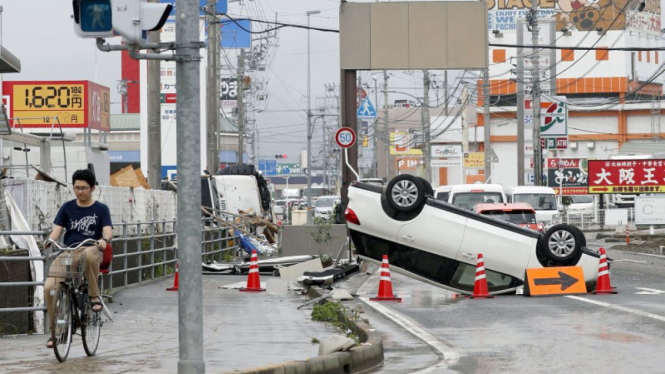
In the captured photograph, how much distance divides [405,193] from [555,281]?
2909 millimetres

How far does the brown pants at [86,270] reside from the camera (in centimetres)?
1030

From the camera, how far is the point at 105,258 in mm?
10977

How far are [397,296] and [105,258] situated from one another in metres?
9.96

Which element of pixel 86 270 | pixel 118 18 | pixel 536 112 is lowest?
pixel 86 270

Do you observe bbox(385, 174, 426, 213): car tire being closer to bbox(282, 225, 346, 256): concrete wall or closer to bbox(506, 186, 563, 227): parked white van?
bbox(282, 225, 346, 256): concrete wall

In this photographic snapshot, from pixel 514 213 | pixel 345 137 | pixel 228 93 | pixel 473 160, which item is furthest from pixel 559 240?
pixel 228 93

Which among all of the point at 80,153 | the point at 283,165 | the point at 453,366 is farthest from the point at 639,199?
the point at 283,165

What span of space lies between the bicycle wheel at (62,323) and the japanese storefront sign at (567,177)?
55399 millimetres

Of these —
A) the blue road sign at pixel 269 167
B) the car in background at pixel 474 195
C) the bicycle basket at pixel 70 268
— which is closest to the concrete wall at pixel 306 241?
the car in background at pixel 474 195

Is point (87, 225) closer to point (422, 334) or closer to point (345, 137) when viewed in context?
point (422, 334)

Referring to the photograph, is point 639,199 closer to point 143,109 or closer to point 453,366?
point 143,109

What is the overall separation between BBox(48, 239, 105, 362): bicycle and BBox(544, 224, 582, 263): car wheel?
392 inches

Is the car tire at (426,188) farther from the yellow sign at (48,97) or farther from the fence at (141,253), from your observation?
the yellow sign at (48,97)

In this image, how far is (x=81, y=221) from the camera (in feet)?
35.8
